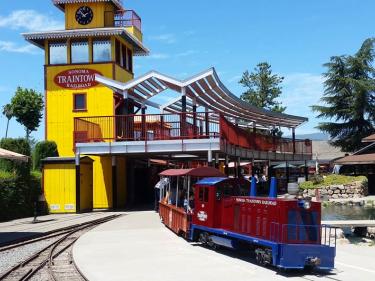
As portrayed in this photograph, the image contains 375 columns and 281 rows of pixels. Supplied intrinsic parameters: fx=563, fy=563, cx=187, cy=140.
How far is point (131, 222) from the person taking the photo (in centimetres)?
2459

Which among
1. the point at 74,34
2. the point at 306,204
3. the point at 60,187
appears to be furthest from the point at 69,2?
the point at 306,204

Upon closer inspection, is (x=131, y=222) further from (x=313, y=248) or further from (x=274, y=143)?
(x=274, y=143)

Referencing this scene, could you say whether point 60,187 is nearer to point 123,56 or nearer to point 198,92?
point 198,92

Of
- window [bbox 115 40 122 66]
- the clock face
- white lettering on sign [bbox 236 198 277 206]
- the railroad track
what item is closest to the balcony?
window [bbox 115 40 122 66]

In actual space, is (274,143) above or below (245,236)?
above

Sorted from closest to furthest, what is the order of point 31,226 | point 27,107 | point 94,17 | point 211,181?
point 211,181 → point 31,226 → point 94,17 → point 27,107

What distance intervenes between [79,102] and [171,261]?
84.5 feet

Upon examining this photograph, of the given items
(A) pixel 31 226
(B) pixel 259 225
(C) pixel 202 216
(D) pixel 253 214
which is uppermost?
(D) pixel 253 214

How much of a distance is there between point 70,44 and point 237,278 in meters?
29.6

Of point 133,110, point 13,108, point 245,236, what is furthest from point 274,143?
point 245,236

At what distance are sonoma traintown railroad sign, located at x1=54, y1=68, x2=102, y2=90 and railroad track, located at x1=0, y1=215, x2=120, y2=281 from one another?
19.0 metres

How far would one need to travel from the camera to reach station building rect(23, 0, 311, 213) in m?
30.5

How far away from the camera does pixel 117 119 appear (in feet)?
107

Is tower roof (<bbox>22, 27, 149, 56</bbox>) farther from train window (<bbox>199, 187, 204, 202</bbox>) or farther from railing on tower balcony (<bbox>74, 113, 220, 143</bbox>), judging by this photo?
train window (<bbox>199, 187, 204, 202</bbox>)
